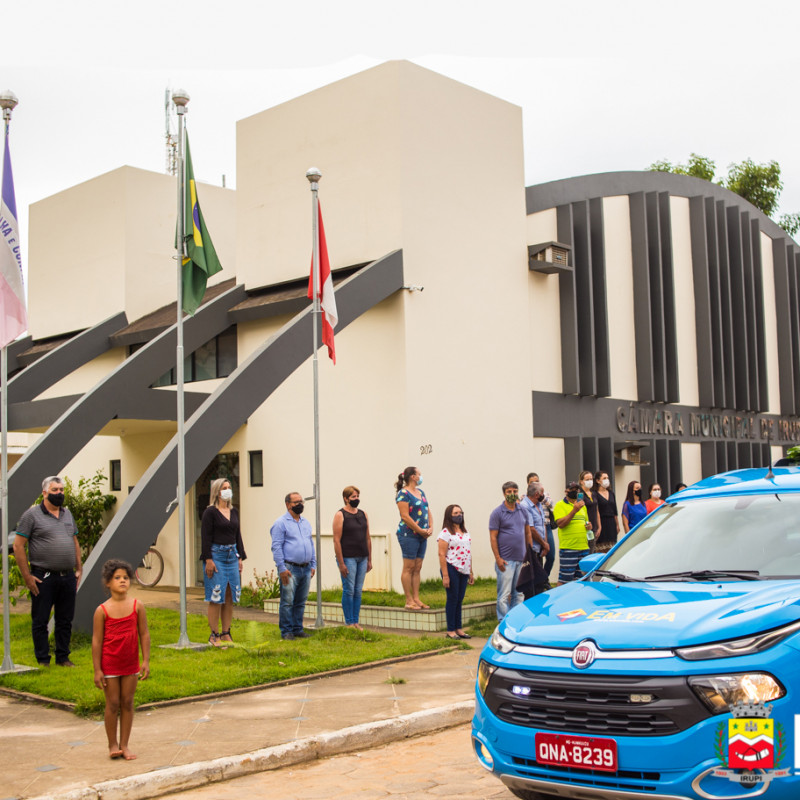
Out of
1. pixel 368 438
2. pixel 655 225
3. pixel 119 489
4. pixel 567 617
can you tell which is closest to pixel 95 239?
pixel 119 489

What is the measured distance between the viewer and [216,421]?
12148mm

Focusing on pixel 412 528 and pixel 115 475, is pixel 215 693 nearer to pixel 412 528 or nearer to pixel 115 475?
pixel 412 528

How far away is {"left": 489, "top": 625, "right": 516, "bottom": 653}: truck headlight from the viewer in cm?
488

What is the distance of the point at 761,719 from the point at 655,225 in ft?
58.0

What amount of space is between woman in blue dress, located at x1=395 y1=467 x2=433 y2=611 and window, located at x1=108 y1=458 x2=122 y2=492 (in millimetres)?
8494

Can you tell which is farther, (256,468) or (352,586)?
(256,468)

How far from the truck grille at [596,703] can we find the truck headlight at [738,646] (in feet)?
0.45

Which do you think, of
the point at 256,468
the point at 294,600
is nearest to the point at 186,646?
the point at 294,600

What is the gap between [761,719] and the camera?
4043 millimetres

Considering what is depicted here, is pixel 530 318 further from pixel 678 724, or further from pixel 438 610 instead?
pixel 678 724

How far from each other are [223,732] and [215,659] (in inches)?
99.4

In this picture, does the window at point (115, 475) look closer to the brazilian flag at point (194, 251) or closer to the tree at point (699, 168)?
the brazilian flag at point (194, 251)

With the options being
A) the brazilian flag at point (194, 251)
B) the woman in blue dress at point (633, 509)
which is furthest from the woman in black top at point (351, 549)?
the woman in blue dress at point (633, 509)

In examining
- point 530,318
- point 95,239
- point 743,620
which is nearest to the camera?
point 743,620
